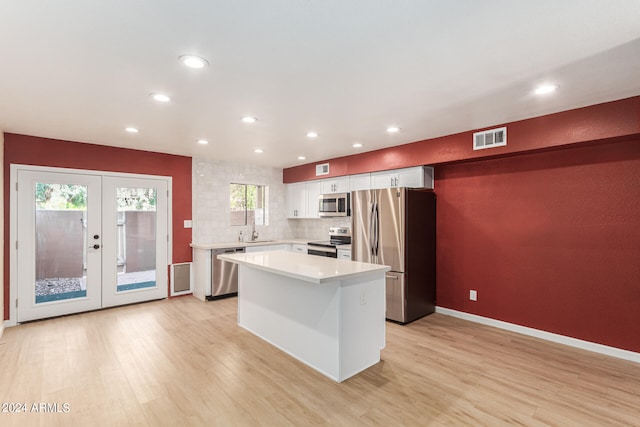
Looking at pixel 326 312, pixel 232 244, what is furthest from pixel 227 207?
pixel 326 312

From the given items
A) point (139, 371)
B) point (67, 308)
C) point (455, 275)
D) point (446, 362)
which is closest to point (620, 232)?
point (455, 275)

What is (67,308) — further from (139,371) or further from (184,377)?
(184,377)

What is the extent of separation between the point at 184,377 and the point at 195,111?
2.46 meters

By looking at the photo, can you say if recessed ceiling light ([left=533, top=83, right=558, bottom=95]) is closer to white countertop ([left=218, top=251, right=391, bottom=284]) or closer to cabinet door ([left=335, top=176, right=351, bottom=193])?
white countertop ([left=218, top=251, right=391, bottom=284])

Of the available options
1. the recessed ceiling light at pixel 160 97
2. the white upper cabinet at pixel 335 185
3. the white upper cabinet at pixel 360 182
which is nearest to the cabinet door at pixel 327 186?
the white upper cabinet at pixel 335 185

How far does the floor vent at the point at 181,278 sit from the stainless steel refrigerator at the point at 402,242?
297 centimetres

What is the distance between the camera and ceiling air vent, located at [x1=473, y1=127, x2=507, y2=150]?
347cm

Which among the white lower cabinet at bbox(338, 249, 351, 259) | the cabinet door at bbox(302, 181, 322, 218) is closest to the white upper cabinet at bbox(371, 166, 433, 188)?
the white lower cabinet at bbox(338, 249, 351, 259)

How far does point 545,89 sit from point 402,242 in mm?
2192

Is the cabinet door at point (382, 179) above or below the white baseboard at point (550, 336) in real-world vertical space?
above

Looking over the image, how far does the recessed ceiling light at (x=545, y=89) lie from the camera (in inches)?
96.7

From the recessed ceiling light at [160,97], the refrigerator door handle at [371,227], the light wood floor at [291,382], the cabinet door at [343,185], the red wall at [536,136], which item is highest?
the recessed ceiling light at [160,97]

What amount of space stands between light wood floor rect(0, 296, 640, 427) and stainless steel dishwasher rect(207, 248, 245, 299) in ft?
4.50

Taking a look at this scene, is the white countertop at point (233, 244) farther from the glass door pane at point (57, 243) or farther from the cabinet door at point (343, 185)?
the glass door pane at point (57, 243)
